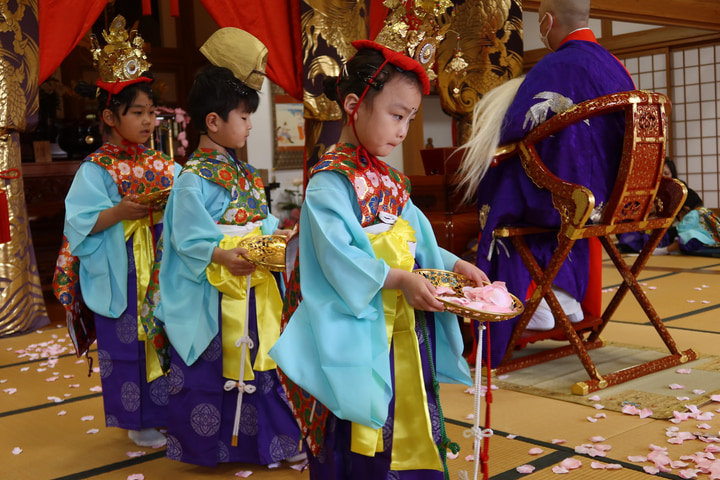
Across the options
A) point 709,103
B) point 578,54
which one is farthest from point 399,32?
point 709,103

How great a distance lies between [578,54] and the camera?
3061mm

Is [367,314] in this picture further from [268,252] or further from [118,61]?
[118,61]

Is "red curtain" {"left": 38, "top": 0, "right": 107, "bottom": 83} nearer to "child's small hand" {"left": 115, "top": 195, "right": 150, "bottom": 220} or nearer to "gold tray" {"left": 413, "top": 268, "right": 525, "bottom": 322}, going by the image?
"child's small hand" {"left": 115, "top": 195, "right": 150, "bottom": 220}

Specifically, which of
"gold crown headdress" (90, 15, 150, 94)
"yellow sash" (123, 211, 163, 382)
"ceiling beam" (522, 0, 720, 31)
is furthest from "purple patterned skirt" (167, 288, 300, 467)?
"ceiling beam" (522, 0, 720, 31)

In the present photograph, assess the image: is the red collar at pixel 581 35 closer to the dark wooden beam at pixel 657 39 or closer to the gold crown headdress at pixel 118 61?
the gold crown headdress at pixel 118 61

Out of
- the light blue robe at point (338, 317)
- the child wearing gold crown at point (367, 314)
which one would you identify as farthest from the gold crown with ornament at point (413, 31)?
the light blue robe at point (338, 317)

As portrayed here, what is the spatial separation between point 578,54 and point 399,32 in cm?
161

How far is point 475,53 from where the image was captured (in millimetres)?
4734

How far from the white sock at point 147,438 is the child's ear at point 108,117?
1.10 metres

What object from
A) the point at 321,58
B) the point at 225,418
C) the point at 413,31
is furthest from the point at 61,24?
the point at 413,31

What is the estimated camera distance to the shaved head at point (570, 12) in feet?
10.8

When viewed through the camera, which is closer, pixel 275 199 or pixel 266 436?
pixel 266 436

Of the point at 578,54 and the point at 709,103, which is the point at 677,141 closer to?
the point at 709,103

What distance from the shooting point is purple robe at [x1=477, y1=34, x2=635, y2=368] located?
117 inches
